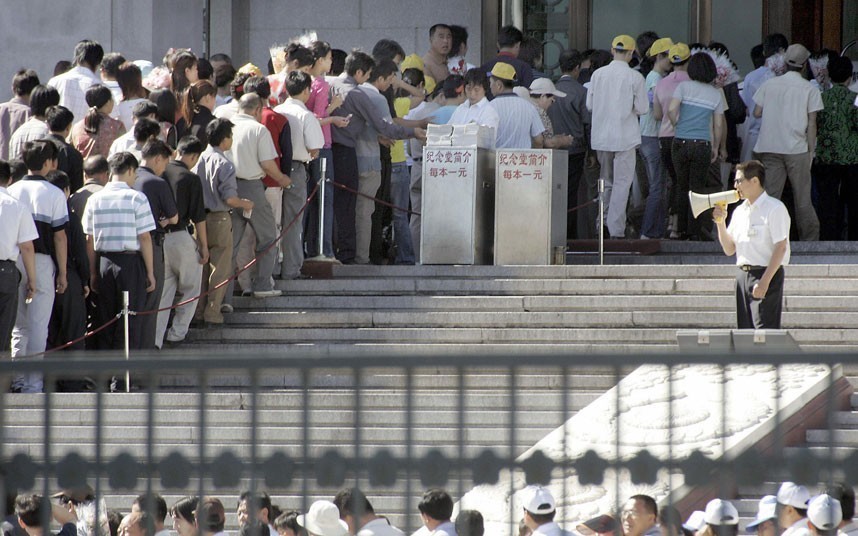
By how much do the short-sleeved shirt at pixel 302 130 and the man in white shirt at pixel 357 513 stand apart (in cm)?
860

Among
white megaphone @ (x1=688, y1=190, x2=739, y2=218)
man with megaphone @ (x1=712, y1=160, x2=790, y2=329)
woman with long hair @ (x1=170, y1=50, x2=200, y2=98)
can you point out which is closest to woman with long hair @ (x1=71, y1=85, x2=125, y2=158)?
woman with long hair @ (x1=170, y1=50, x2=200, y2=98)

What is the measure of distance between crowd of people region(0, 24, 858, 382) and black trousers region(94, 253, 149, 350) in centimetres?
1

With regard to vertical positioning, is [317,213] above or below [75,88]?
below

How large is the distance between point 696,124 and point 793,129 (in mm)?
987

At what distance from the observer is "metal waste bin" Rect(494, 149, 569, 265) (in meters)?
13.3

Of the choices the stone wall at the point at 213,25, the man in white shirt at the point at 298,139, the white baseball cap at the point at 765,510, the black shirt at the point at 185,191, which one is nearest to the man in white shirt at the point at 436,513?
the white baseball cap at the point at 765,510

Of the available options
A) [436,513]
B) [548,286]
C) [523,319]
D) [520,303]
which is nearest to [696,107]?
[548,286]

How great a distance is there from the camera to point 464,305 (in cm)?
1257

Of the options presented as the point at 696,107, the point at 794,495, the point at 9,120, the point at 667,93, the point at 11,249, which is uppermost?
the point at 667,93

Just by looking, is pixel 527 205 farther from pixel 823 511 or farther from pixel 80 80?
pixel 823 511

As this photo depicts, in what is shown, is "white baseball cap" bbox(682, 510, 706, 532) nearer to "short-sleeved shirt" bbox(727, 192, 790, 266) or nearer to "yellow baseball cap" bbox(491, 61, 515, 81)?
"short-sleeved shirt" bbox(727, 192, 790, 266)

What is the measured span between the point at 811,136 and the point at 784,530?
11.2 m

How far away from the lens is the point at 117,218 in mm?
10758

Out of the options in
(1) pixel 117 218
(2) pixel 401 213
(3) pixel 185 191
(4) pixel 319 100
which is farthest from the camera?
(2) pixel 401 213
